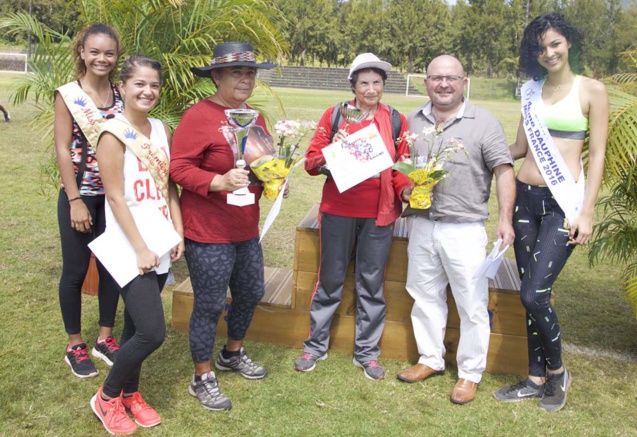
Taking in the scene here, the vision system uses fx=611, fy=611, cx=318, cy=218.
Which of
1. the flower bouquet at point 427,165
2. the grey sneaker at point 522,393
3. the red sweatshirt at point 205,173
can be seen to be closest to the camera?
the red sweatshirt at point 205,173

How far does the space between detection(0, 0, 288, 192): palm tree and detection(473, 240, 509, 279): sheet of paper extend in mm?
2858

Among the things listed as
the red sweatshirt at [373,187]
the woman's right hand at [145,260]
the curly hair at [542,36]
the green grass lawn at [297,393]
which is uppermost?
the curly hair at [542,36]

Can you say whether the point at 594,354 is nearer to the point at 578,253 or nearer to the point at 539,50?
the point at 539,50

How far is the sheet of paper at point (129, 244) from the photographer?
2.92 m

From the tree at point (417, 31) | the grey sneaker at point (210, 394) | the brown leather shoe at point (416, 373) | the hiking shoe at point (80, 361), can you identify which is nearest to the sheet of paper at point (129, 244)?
the grey sneaker at point (210, 394)

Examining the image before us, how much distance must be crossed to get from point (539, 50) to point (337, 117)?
119cm

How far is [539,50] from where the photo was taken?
3.29 meters

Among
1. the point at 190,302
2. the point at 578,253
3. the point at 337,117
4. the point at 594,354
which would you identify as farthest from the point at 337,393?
the point at 578,253

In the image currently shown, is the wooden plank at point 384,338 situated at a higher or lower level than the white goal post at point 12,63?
lower

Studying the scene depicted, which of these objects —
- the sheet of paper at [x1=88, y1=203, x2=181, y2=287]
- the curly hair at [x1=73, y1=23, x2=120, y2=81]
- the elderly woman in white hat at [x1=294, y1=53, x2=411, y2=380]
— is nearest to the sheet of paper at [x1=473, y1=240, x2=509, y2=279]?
the elderly woman in white hat at [x1=294, y1=53, x2=411, y2=380]

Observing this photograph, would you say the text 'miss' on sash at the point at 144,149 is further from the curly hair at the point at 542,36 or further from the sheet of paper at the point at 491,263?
the curly hair at the point at 542,36

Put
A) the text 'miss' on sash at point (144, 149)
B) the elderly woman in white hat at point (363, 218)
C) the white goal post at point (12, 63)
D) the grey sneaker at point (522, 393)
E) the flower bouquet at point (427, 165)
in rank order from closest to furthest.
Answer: the text 'miss' on sash at point (144, 149), the flower bouquet at point (427, 165), the elderly woman in white hat at point (363, 218), the grey sneaker at point (522, 393), the white goal post at point (12, 63)

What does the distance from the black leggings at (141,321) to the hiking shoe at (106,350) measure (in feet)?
3.00

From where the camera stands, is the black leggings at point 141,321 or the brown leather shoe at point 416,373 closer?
the black leggings at point 141,321
